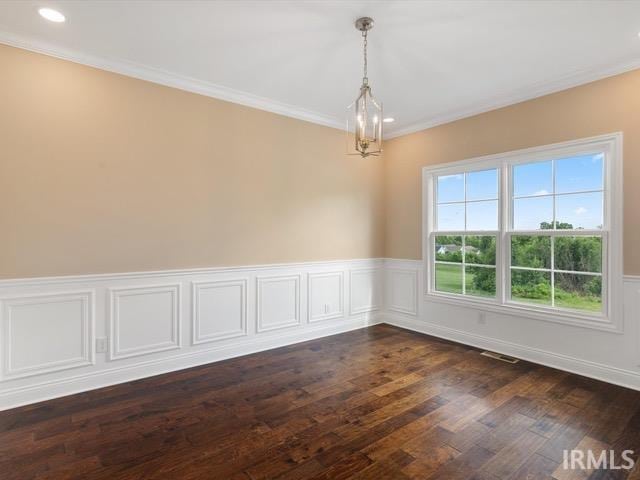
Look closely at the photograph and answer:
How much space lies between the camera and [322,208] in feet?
14.5

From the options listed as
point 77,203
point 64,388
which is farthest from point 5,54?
point 64,388

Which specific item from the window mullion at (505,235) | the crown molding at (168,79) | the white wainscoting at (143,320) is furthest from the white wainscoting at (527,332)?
the white wainscoting at (143,320)

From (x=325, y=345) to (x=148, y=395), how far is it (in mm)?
1943

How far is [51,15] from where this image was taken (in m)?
2.37

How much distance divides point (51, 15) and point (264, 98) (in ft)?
6.20

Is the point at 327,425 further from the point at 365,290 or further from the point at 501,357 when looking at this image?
the point at 365,290

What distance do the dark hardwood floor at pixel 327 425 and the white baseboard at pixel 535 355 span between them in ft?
0.40

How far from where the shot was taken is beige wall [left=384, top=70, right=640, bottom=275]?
9.65 feet

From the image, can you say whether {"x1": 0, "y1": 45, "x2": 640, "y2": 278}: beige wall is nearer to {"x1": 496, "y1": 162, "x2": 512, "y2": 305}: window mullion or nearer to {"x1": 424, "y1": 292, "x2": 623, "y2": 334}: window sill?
{"x1": 496, "y1": 162, "x2": 512, "y2": 305}: window mullion

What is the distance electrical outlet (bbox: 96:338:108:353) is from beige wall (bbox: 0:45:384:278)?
0.61 meters

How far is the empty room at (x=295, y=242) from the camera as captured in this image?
7.34 feet

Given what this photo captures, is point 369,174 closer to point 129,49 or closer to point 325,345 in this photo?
point 325,345

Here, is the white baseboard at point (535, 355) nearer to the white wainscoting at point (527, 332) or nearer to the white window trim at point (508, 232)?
the white wainscoting at point (527, 332)

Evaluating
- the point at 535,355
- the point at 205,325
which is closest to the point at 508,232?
the point at 535,355
